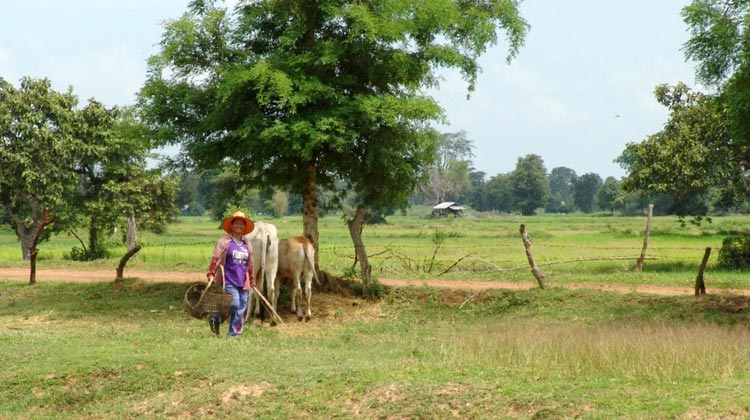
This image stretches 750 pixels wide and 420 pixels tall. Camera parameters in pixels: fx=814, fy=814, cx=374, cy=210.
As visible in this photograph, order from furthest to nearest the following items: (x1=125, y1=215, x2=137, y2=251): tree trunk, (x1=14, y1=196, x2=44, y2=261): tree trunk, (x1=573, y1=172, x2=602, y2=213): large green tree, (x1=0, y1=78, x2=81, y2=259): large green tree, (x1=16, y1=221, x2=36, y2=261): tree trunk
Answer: (x1=573, y1=172, x2=602, y2=213): large green tree, (x1=16, y1=221, x2=36, y2=261): tree trunk, (x1=125, y1=215, x2=137, y2=251): tree trunk, (x1=14, y1=196, x2=44, y2=261): tree trunk, (x1=0, y1=78, x2=81, y2=259): large green tree

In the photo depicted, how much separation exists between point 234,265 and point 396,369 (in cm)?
356

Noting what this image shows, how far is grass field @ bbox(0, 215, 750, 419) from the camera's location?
8.47m

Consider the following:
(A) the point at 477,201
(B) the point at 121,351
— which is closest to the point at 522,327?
(B) the point at 121,351

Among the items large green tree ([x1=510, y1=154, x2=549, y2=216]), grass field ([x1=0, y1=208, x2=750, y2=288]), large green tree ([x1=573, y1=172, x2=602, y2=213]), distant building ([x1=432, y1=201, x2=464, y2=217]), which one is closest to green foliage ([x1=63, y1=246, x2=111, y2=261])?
grass field ([x1=0, y1=208, x2=750, y2=288])

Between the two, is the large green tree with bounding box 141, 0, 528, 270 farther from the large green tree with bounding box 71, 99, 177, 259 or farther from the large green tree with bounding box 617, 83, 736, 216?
the large green tree with bounding box 71, 99, 177, 259

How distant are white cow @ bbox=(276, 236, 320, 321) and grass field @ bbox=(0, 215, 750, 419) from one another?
0.70m

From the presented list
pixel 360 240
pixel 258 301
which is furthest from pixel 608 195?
pixel 258 301

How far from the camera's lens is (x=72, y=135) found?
28.7 m

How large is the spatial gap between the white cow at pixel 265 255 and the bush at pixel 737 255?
14.9 metres

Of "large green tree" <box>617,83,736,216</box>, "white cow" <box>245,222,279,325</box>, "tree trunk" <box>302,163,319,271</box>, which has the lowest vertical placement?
"white cow" <box>245,222,279,325</box>

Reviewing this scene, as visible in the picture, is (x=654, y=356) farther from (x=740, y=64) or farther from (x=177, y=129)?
(x=177, y=129)

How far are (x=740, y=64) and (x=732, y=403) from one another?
728 centimetres

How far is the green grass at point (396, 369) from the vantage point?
27.5ft

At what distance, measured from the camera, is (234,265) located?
12070 millimetres
